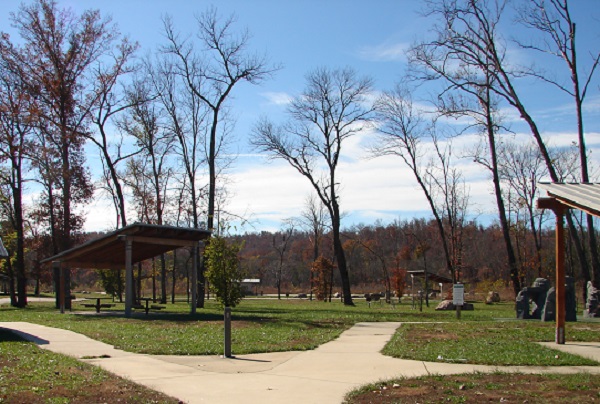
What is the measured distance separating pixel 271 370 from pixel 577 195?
6.00 meters

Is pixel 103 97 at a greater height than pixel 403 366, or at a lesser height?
greater

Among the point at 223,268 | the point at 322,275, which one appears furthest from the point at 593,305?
the point at 322,275

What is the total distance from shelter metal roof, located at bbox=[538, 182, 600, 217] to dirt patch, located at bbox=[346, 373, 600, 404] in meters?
2.55

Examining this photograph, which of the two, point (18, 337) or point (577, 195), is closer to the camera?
point (577, 195)

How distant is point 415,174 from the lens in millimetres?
41969

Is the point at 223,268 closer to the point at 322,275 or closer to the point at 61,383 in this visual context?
the point at 61,383

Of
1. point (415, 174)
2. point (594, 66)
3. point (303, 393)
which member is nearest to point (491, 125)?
point (594, 66)

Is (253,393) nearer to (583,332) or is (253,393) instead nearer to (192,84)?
(583,332)

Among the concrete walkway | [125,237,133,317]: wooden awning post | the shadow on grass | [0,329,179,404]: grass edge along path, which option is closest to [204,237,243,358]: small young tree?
[125,237,133,317]: wooden awning post

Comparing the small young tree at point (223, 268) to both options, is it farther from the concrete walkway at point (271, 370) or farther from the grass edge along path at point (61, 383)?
the grass edge along path at point (61, 383)

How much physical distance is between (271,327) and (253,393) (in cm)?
896

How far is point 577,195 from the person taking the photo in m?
10.4

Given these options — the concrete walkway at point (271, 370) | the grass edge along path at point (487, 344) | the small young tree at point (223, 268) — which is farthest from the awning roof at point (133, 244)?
the grass edge along path at point (487, 344)

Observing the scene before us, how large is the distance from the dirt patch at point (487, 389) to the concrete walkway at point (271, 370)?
0.53 metres
